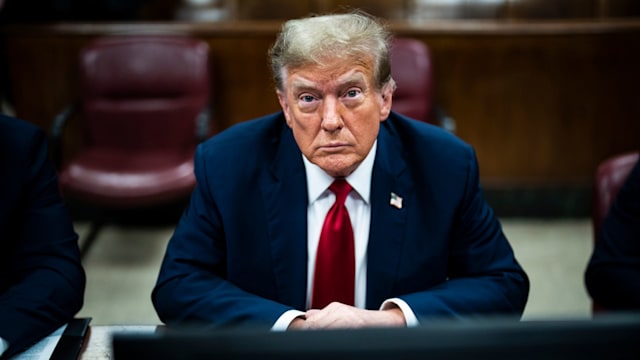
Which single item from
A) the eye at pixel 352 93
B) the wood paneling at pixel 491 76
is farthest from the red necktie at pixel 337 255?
the wood paneling at pixel 491 76

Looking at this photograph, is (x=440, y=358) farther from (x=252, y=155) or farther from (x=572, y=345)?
(x=252, y=155)

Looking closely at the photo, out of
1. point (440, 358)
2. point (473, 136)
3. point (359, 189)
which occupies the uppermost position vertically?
point (440, 358)

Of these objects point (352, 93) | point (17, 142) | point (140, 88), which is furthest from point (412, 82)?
point (17, 142)

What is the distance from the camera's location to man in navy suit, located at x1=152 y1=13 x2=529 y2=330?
1598 millimetres

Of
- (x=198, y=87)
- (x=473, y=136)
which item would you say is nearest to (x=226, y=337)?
(x=198, y=87)

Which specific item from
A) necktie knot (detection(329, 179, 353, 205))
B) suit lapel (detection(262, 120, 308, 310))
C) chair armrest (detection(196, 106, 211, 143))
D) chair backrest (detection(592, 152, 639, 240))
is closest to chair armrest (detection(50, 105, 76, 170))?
chair armrest (detection(196, 106, 211, 143))

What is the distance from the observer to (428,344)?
69 cm

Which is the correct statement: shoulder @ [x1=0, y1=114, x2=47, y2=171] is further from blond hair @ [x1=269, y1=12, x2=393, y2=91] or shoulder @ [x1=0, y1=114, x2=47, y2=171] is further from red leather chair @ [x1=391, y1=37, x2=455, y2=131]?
red leather chair @ [x1=391, y1=37, x2=455, y2=131]

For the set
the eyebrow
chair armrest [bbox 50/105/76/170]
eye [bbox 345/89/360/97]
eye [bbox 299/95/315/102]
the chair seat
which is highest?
the eyebrow

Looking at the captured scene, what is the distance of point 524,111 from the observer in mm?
4344

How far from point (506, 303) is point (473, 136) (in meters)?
2.84

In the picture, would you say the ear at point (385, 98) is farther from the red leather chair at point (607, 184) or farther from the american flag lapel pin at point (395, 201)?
the red leather chair at point (607, 184)

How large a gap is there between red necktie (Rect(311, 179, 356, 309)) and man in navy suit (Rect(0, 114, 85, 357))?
1.76 ft

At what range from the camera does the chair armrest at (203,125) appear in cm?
369
